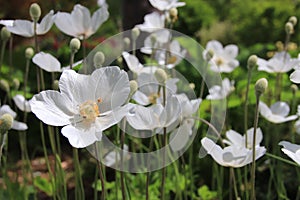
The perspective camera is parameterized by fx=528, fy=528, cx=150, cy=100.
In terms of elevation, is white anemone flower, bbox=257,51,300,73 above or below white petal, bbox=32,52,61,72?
below

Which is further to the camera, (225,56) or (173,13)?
(225,56)

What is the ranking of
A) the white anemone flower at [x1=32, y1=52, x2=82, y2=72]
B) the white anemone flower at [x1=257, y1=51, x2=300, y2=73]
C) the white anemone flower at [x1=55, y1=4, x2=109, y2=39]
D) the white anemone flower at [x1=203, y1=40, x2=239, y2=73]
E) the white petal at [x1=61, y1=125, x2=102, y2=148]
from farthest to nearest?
the white anemone flower at [x1=203, y1=40, x2=239, y2=73], the white anemone flower at [x1=257, y1=51, x2=300, y2=73], the white anemone flower at [x1=55, y1=4, x2=109, y2=39], the white anemone flower at [x1=32, y1=52, x2=82, y2=72], the white petal at [x1=61, y1=125, x2=102, y2=148]

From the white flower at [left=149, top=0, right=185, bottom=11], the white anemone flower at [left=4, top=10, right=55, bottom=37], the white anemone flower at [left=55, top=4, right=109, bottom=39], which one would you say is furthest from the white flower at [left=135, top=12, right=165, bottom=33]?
the white anemone flower at [left=4, top=10, right=55, bottom=37]

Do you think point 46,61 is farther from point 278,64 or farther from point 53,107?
point 278,64

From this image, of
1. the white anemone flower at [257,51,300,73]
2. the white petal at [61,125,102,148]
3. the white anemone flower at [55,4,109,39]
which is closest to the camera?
the white petal at [61,125,102,148]

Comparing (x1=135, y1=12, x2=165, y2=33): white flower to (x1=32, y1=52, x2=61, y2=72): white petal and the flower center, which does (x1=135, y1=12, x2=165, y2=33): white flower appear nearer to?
(x1=32, y1=52, x2=61, y2=72): white petal

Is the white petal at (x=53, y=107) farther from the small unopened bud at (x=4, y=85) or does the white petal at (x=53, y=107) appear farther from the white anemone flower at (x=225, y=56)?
the white anemone flower at (x=225, y=56)

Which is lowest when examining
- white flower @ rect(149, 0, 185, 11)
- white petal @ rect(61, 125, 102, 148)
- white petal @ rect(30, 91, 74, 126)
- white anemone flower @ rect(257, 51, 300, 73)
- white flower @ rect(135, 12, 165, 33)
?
white petal @ rect(61, 125, 102, 148)

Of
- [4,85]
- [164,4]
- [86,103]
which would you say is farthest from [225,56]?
[86,103]
